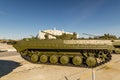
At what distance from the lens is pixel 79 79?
902 centimetres

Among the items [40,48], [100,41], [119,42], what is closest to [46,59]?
[40,48]

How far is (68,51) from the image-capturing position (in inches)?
563

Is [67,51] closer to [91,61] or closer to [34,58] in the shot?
[91,61]

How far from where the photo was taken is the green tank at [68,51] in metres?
13.1

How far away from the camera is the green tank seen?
43.0 ft

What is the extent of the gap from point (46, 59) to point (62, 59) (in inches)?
70.3

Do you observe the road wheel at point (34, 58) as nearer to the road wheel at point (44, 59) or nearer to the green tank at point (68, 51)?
the green tank at point (68, 51)

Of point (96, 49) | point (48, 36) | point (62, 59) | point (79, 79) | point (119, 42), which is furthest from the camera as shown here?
point (119, 42)

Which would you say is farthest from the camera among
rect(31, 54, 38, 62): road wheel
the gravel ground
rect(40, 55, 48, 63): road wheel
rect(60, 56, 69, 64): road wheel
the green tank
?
rect(31, 54, 38, 62): road wheel

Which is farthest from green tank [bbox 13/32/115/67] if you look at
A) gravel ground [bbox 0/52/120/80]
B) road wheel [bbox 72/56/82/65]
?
gravel ground [bbox 0/52/120/80]

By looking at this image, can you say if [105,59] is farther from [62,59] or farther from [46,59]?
[46,59]

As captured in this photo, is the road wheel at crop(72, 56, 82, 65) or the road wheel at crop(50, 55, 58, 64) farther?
the road wheel at crop(50, 55, 58, 64)

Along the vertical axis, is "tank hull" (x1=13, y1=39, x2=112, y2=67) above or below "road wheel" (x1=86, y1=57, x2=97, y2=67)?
above

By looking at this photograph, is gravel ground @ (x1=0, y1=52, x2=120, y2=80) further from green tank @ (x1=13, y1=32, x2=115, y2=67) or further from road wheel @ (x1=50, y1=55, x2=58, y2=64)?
road wheel @ (x1=50, y1=55, x2=58, y2=64)
